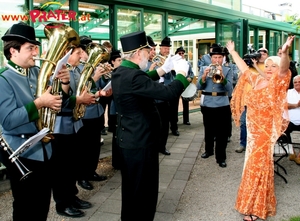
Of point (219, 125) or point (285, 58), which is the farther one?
point (219, 125)

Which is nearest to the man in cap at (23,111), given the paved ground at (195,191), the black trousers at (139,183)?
the black trousers at (139,183)

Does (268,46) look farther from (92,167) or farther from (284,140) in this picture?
(92,167)

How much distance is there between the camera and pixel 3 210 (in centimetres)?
409

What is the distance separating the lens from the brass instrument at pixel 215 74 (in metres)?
5.55

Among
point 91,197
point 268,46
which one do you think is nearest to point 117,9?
point 91,197

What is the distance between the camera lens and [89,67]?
409cm

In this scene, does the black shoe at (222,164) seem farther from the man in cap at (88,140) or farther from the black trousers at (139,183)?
the black trousers at (139,183)

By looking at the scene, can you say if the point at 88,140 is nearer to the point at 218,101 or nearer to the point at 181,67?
the point at 181,67

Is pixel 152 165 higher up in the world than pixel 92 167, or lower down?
higher up

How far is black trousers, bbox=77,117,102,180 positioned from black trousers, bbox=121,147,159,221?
5.44ft

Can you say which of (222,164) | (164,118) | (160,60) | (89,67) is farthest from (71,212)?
(164,118)

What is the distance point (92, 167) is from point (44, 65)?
2.47m

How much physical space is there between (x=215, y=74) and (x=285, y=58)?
92.9 inches

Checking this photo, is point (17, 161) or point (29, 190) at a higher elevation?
point (17, 161)
